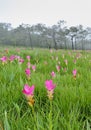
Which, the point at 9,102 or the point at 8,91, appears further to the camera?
the point at 8,91

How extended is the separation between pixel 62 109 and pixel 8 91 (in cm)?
46

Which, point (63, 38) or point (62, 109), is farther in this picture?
point (63, 38)

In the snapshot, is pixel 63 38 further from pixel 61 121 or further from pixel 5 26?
pixel 61 121

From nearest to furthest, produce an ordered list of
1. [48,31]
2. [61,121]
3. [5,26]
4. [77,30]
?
[61,121]
[77,30]
[48,31]
[5,26]

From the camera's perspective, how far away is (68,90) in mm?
1701

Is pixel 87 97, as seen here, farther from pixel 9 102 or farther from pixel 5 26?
pixel 5 26

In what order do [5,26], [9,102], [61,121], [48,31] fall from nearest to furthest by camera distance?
[61,121], [9,102], [48,31], [5,26]

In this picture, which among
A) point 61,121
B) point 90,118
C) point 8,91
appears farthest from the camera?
point 8,91

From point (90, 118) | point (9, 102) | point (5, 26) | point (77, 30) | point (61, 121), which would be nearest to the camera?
point (61, 121)

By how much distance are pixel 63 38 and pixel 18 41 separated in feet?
41.4

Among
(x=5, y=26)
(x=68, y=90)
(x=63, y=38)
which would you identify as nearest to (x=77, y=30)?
(x=63, y=38)

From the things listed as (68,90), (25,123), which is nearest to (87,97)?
(68,90)

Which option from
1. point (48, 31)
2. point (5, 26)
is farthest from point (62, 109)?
point (5, 26)

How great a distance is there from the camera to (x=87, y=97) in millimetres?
1546
